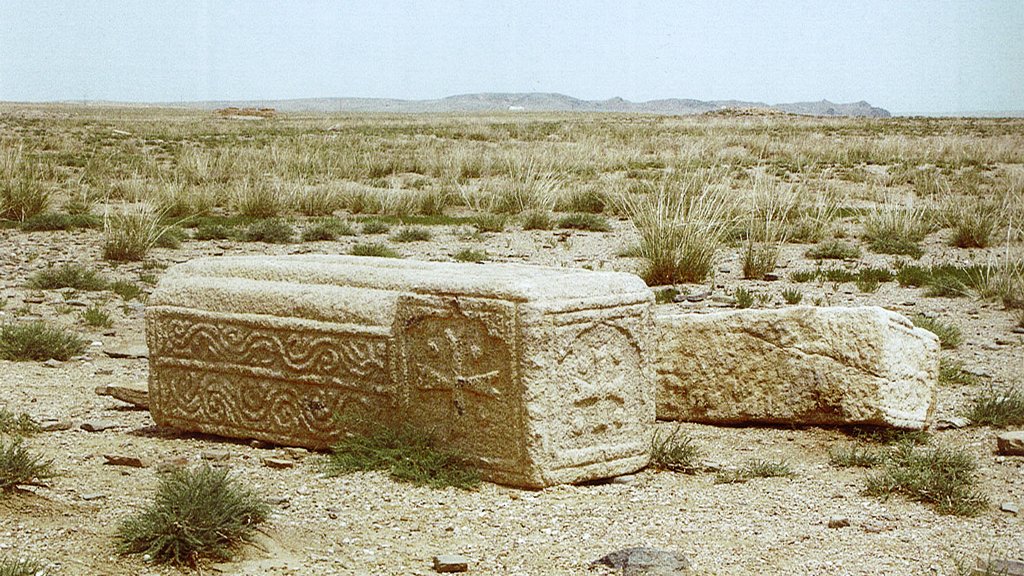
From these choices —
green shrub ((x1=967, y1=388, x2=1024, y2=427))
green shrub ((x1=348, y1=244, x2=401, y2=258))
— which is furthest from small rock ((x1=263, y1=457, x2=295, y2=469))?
green shrub ((x1=348, y1=244, x2=401, y2=258))

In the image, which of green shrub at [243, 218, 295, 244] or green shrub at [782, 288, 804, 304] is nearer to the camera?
green shrub at [782, 288, 804, 304]

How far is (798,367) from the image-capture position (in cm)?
546

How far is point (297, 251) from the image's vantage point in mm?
11703

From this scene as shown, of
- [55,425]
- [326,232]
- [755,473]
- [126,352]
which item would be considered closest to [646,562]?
[755,473]

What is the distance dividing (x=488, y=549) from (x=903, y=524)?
167 centimetres

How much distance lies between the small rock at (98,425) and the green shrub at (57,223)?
766cm

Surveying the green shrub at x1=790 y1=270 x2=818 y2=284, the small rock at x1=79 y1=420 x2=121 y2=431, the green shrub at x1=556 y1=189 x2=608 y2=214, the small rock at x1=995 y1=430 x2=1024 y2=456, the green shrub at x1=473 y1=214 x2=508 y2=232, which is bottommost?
the small rock at x1=79 y1=420 x2=121 y2=431

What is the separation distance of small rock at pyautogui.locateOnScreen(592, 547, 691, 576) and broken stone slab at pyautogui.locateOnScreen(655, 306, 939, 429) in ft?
6.44

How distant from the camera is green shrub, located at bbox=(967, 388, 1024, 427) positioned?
18.3 ft

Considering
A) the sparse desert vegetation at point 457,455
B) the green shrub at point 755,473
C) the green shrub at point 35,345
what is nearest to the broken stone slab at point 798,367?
the sparse desert vegetation at point 457,455

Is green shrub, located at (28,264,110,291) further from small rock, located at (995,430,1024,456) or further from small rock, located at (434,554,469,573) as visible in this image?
small rock, located at (995,430,1024,456)

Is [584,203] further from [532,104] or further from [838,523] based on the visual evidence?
[532,104]

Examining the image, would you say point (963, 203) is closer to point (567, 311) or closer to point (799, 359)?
point (799, 359)

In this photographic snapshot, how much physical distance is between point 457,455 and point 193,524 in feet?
4.28
